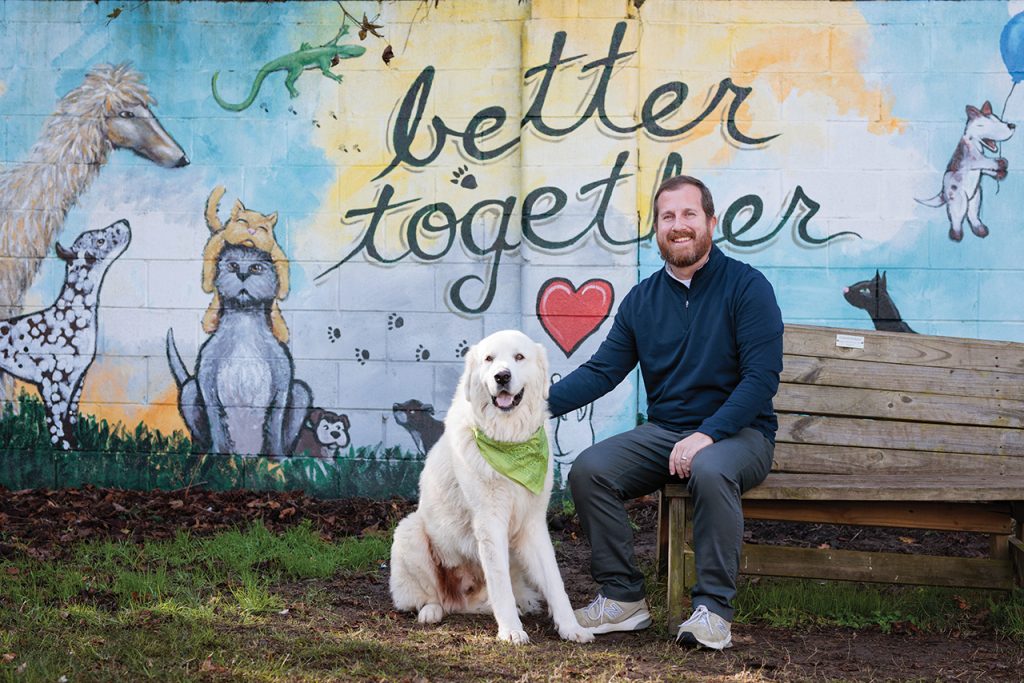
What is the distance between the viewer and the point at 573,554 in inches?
194

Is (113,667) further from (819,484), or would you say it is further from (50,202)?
(50,202)

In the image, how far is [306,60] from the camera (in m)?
5.84

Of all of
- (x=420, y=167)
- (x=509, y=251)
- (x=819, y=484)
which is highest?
(x=420, y=167)

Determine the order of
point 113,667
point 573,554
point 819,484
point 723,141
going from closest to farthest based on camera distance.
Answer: point 113,667, point 819,484, point 573,554, point 723,141

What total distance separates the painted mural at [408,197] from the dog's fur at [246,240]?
0.05ft

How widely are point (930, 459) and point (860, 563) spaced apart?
72 cm

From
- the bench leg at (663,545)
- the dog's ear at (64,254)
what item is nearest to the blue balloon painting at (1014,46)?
the bench leg at (663,545)

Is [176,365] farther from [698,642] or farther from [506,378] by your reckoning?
[698,642]

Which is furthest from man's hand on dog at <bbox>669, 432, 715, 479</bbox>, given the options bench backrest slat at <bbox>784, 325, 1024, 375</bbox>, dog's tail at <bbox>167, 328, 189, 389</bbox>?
dog's tail at <bbox>167, 328, 189, 389</bbox>

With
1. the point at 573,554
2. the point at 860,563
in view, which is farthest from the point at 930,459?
the point at 573,554

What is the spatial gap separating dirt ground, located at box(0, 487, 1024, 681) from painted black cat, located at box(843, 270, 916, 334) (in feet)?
3.74

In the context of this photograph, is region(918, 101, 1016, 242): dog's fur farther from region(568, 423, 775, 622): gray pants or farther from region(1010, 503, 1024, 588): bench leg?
region(568, 423, 775, 622): gray pants

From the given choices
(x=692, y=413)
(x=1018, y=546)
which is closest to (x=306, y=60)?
(x=692, y=413)

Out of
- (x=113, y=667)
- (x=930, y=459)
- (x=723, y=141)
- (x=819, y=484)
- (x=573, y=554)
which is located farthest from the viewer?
(x=723, y=141)
